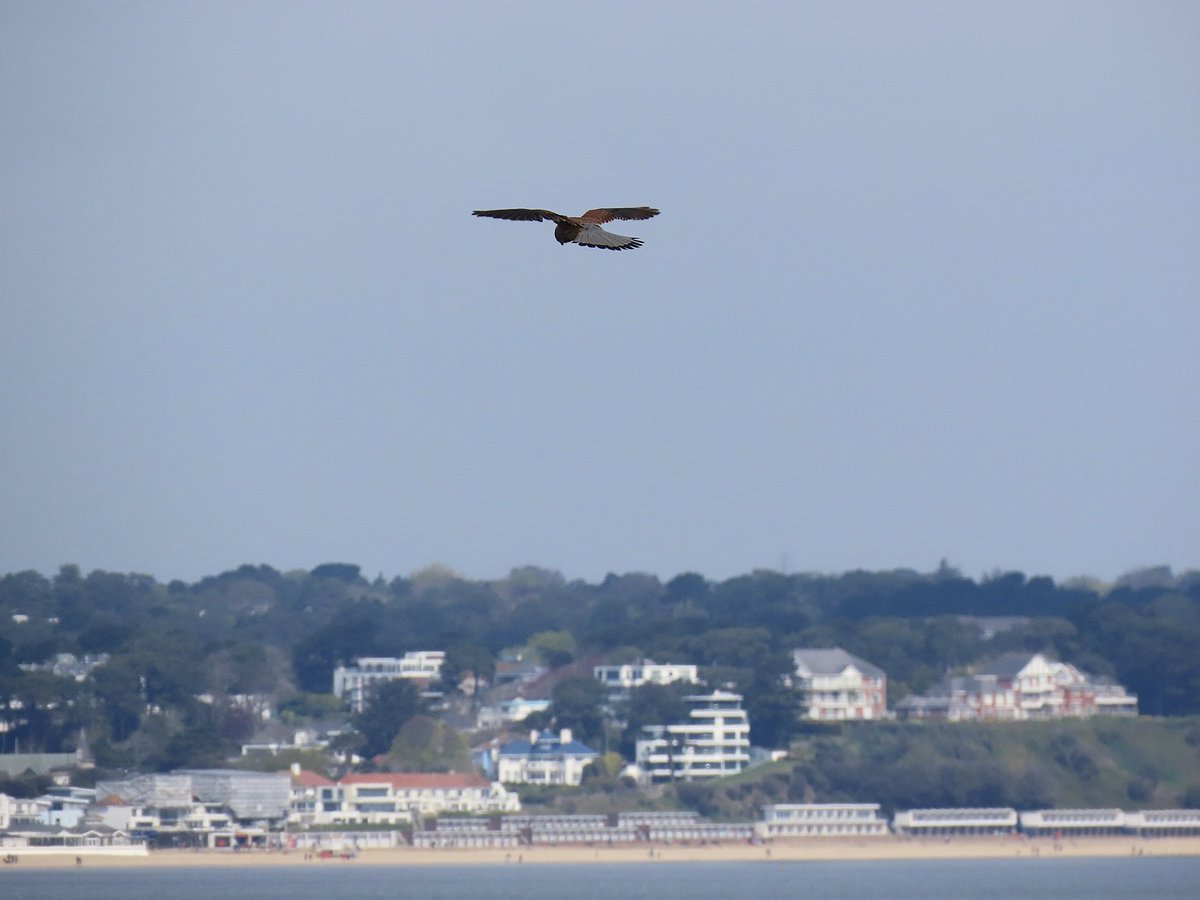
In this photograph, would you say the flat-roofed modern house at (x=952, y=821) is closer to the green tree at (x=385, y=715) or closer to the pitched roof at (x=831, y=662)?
the pitched roof at (x=831, y=662)

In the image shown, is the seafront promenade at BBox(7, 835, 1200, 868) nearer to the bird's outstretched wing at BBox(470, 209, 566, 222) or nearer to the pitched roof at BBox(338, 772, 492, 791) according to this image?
the pitched roof at BBox(338, 772, 492, 791)

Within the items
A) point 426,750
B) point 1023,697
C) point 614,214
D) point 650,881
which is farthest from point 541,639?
point 614,214

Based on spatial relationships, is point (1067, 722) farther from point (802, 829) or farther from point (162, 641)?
point (162, 641)

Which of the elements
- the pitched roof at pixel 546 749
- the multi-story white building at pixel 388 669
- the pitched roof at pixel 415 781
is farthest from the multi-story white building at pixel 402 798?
the multi-story white building at pixel 388 669

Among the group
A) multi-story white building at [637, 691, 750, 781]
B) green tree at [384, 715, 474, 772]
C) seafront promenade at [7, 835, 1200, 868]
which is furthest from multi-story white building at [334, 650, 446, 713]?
seafront promenade at [7, 835, 1200, 868]

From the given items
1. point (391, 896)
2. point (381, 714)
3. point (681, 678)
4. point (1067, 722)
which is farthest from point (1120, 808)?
point (391, 896)
